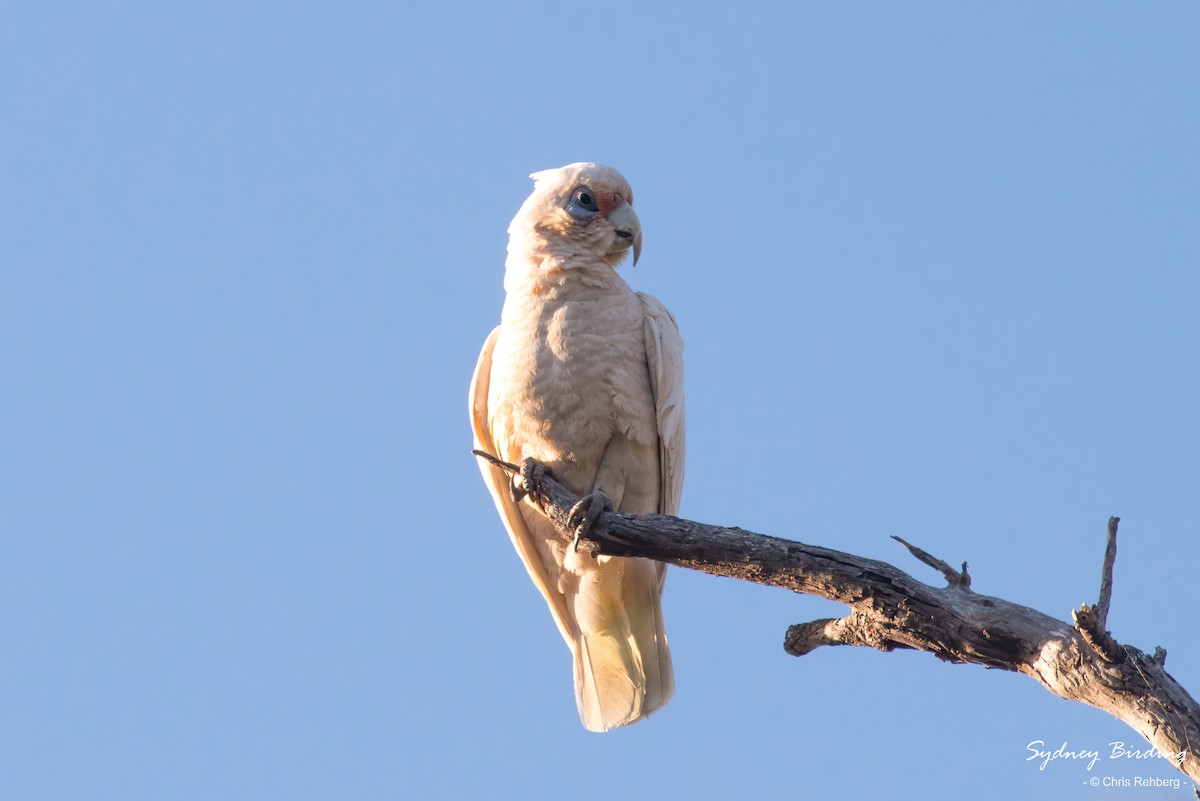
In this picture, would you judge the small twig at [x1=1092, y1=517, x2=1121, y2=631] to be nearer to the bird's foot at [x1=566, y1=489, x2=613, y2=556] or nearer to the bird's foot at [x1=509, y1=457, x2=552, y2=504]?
the bird's foot at [x1=566, y1=489, x2=613, y2=556]

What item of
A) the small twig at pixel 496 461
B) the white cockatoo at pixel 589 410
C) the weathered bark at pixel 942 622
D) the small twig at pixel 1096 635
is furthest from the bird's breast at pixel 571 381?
the small twig at pixel 1096 635

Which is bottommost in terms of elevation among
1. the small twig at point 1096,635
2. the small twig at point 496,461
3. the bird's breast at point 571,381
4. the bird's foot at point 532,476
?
the small twig at point 1096,635

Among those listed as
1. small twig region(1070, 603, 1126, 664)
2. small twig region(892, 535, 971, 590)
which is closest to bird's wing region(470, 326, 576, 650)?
small twig region(892, 535, 971, 590)

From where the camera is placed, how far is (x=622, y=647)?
6.91 m

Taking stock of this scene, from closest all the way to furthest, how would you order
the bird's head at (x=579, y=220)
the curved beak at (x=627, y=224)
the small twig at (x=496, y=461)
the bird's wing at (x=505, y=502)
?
1. the small twig at (x=496, y=461)
2. the bird's head at (x=579, y=220)
3. the curved beak at (x=627, y=224)
4. the bird's wing at (x=505, y=502)

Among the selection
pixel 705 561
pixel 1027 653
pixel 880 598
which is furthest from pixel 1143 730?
pixel 705 561

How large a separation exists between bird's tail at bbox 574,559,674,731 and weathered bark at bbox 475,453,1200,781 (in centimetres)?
123

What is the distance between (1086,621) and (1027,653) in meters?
0.50

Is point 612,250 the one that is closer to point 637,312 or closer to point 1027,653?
point 637,312

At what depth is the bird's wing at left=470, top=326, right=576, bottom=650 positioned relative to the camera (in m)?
6.86

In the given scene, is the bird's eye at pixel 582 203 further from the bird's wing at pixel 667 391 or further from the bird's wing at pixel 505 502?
the bird's wing at pixel 505 502

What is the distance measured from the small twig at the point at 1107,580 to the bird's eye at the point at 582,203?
11.4ft

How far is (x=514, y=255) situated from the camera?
679cm

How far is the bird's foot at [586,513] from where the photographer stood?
5.67 meters
